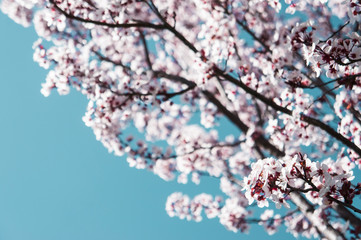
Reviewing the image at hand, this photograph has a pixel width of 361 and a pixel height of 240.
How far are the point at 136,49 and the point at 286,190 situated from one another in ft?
21.4

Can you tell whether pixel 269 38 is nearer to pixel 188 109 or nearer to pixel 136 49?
pixel 188 109

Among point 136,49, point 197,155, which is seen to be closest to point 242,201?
point 197,155

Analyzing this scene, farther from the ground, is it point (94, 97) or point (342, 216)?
point (94, 97)

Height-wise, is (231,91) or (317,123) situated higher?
(231,91)

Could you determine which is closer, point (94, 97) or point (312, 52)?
point (312, 52)

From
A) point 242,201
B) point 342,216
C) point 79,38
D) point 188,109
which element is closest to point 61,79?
point 79,38

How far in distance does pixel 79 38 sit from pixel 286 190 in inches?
228

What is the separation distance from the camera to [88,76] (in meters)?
5.49

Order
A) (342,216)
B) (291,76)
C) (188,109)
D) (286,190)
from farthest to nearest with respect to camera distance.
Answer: (188,109) → (342,216) → (291,76) → (286,190)

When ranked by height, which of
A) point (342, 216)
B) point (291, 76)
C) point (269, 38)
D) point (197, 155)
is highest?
point (269, 38)

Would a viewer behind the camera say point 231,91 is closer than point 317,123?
No

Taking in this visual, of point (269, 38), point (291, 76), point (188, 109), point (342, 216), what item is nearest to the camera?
point (291, 76)

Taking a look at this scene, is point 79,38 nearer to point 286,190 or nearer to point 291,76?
point 291,76

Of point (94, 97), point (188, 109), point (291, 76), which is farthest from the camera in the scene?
point (188, 109)
